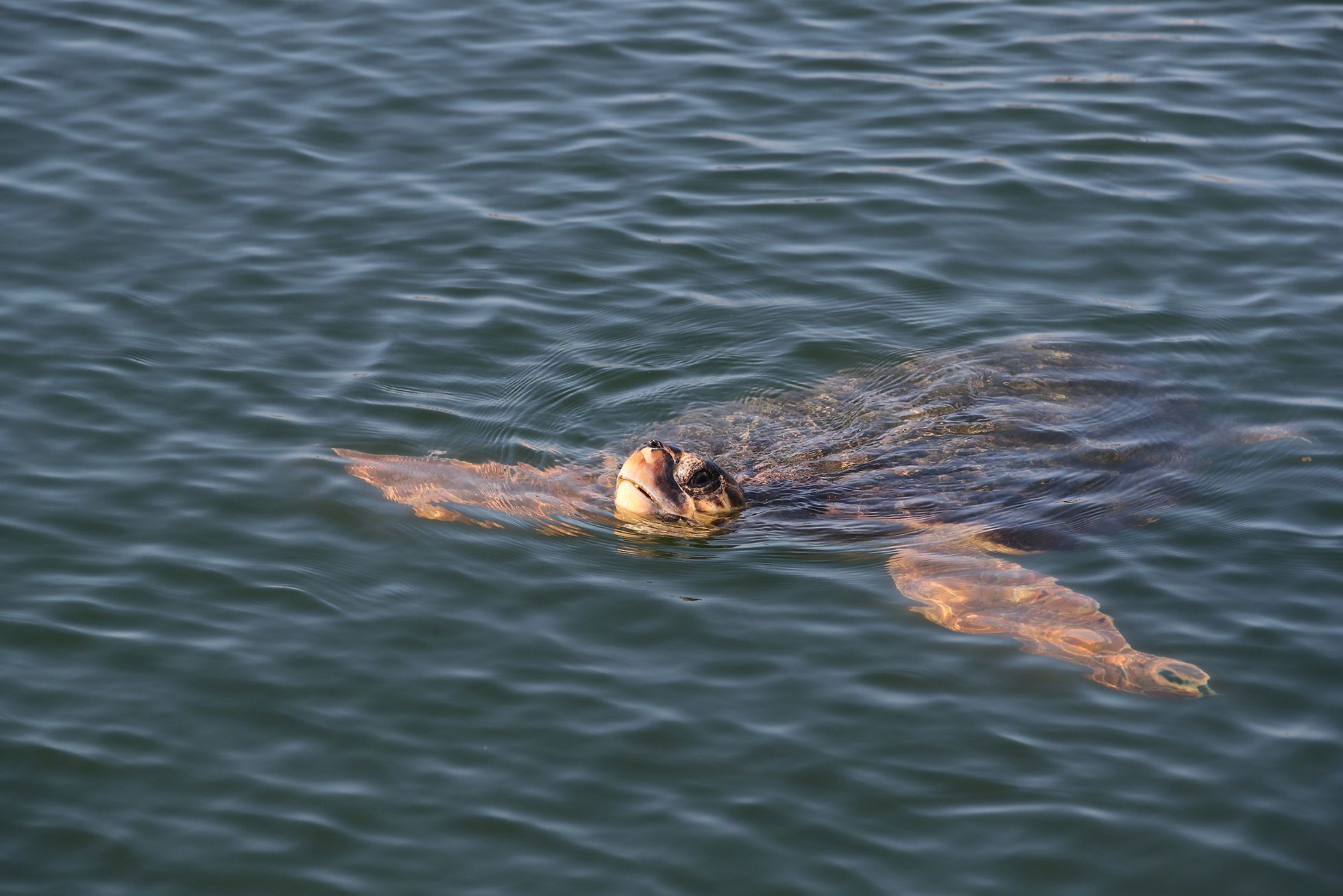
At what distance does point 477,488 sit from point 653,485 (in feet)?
3.75

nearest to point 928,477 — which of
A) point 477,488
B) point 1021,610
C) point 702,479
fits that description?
point 1021,610

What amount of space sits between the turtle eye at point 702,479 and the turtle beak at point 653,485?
3.1 inches

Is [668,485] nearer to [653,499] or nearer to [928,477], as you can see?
[653,499]

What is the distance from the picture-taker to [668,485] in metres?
6.97

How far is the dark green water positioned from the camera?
5250 mm

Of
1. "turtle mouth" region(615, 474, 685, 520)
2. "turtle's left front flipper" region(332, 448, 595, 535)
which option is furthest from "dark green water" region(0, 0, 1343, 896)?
"turtle mouth" region(615, 474, 685, 520)

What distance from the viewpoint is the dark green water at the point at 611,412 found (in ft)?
17.2

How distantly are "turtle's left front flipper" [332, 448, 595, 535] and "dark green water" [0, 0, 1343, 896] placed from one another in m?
0.14

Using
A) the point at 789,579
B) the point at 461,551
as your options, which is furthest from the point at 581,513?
the point at 789,579

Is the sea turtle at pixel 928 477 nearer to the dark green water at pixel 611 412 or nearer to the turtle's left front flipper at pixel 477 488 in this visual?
the turtle's left front flipper at pixel 477 488

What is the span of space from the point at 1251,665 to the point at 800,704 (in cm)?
216

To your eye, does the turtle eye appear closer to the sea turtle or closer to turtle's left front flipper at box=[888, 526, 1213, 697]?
the sea turtle

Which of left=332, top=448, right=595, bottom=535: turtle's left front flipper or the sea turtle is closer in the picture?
the sea turtle

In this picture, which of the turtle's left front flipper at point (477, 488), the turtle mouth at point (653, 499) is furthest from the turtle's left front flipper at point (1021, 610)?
the turtle's left front flipper at point (477, 488)
